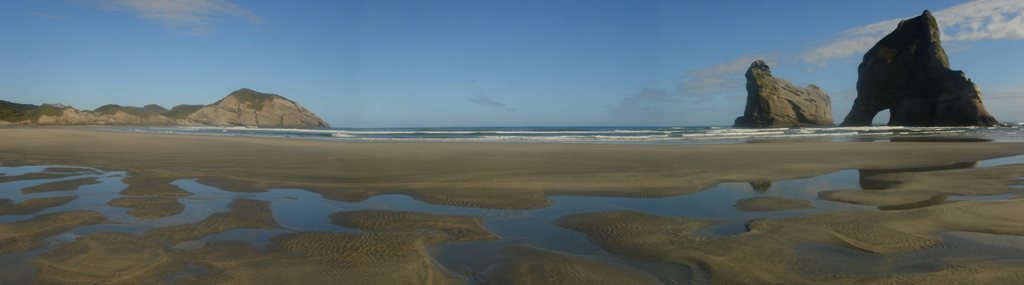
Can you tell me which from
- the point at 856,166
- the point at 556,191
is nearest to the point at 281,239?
the point at 556,191

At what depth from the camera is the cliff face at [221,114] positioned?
408 feet

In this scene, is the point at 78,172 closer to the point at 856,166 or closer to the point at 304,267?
the point at 304,267

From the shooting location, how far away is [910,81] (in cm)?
8150

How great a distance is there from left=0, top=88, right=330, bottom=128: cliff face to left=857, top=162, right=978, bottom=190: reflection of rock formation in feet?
469

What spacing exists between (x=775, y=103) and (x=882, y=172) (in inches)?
3495

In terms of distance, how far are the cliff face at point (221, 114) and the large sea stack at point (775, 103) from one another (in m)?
116

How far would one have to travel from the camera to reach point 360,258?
4.66 m

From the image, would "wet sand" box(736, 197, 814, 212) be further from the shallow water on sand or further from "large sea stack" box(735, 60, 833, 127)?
"large sea stack" box(735, 60, 833, 127)

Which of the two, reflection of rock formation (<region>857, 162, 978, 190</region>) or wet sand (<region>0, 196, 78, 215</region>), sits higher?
reflection of rock formation (<region>857, 162, 978, 190</region>)

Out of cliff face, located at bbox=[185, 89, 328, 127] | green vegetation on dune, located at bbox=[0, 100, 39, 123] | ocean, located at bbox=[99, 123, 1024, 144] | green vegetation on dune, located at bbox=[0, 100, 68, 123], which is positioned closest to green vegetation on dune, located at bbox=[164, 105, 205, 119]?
cliff face, located at bbox=[185, 89, 328, 127]

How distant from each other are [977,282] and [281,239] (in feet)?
21.0

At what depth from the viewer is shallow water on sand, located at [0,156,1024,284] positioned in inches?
178

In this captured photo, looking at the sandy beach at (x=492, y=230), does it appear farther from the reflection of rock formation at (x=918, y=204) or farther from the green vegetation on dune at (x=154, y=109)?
the green vegetation on dune at (x=154, y=109)

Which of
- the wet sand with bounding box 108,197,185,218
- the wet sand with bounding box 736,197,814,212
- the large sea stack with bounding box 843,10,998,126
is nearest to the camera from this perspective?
the wet sand with bounding box 108,197,185,218
